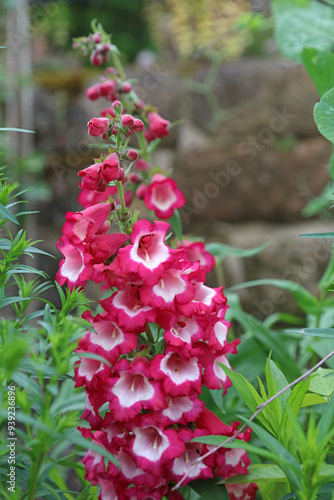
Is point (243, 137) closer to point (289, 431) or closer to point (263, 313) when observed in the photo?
point (263, 313)

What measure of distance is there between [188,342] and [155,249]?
103 mm

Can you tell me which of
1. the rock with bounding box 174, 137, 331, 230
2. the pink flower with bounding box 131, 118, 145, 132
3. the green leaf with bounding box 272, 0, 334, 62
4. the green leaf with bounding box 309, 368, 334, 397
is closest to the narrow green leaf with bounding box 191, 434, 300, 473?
the green leaf with bounding box 309, 368, 334, 397

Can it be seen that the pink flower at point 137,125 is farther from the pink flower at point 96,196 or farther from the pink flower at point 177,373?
the pink flower at point 177,373

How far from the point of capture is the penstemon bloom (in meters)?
0.47

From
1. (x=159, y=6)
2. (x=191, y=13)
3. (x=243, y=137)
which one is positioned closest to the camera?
(x=243, y=137)

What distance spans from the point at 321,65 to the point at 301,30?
12.7 inches

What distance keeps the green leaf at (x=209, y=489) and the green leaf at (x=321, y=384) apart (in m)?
0.14

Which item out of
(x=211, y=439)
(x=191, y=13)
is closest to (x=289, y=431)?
(x=211, y=439)

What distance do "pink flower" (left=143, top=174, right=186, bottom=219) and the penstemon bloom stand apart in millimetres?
201

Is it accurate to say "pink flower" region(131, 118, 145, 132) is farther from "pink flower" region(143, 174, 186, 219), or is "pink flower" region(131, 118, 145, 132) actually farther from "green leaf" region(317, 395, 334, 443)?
"green leaf" region(317, 395, 334, 443)

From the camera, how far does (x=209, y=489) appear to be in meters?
0.50

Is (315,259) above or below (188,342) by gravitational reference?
below

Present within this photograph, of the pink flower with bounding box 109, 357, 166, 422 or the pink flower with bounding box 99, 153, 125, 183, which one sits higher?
the pink flower with bounding box 99, 153, 125, 183

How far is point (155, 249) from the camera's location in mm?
505
